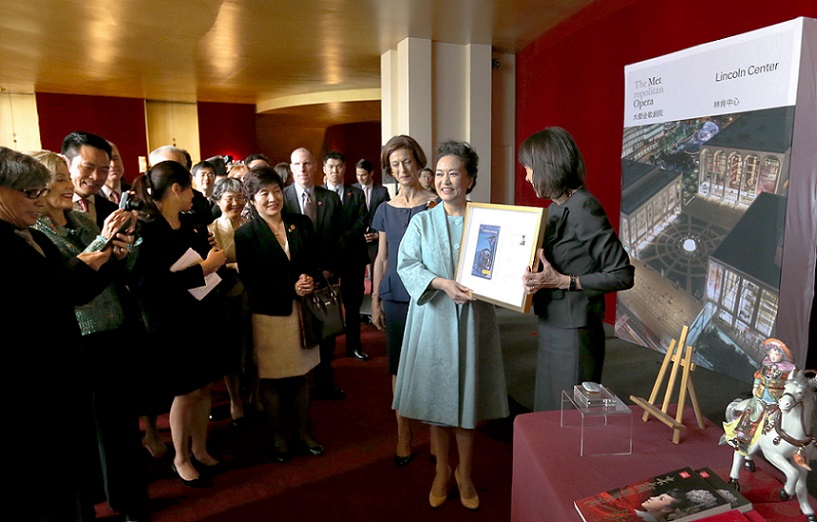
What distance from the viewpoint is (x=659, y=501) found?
115 cm

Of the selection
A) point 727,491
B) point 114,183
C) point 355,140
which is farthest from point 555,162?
point 355,140

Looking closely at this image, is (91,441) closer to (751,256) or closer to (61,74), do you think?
(751,256)

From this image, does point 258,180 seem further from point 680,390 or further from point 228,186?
point 680,390

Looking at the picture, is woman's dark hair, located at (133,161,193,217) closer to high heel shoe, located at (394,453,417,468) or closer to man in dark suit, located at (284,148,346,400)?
man in dark suit, located at (284,148,346,400)

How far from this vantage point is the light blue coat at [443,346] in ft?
7.59

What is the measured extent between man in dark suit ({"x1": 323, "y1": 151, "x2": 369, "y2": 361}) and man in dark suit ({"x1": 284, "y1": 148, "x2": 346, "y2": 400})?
0.53 ft

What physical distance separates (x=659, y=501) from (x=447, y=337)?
4.05 feet

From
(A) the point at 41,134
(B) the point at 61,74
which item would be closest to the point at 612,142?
(B) the point at 61,74

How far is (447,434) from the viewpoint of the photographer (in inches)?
97.6

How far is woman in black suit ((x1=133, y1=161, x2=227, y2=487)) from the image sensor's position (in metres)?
2.36

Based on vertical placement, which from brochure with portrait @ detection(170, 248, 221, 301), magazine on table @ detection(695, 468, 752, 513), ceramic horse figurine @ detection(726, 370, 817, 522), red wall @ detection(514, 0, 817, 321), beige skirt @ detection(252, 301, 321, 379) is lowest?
beige skirt @ detection(252, 301, 321, 379)

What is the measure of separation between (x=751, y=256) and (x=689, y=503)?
9.89ft

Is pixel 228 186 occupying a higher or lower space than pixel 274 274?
higher

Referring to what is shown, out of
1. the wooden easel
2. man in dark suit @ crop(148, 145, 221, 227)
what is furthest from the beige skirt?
the wooden easel
